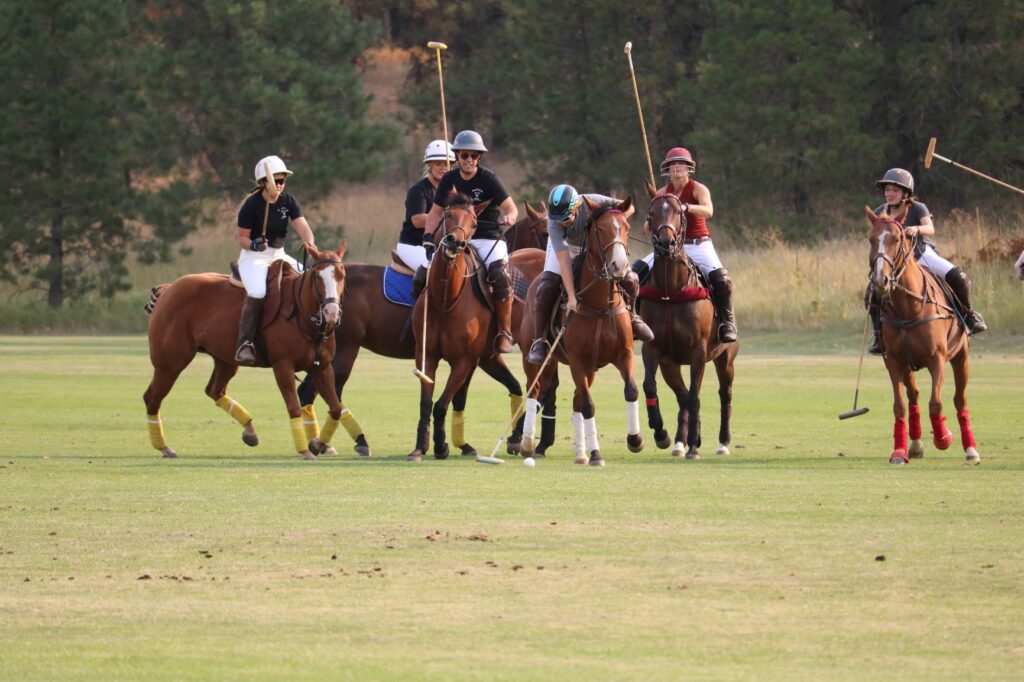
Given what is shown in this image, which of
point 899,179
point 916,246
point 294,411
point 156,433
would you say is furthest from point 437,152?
point 916,246

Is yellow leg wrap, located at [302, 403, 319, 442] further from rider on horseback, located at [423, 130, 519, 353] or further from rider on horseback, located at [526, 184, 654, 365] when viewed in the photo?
rider on horseback, located at [526, 184, 654, 365]

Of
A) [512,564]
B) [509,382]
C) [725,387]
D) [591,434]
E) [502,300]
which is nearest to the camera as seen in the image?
[512,564]

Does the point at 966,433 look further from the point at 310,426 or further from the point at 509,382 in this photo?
the point at 310,426

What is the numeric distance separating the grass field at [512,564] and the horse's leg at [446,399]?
503 mm

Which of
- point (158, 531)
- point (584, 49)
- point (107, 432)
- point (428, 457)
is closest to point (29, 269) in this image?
point (584, 49)

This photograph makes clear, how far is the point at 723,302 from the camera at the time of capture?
16875 mm

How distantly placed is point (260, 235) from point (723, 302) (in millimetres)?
3984

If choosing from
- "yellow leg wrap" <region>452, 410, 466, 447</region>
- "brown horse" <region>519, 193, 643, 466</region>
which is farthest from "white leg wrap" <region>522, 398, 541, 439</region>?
"yellow leg wrap" <region>452, 410, 466, 447</region>

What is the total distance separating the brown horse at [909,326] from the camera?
15375 mm

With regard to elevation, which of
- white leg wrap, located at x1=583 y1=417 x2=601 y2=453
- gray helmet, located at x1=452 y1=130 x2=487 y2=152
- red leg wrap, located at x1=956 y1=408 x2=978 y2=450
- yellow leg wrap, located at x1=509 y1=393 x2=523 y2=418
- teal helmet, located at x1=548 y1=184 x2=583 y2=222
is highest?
A: gray helmet, located at x1=452 y1=130 x2=487 y2=152

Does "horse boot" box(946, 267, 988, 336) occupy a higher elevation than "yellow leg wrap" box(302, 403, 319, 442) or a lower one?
higher

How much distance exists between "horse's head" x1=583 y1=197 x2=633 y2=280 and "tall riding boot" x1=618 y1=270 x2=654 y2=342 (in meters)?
0.33

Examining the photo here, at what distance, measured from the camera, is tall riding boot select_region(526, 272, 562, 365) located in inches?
628

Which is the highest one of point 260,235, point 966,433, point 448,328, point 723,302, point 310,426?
point 260,235
